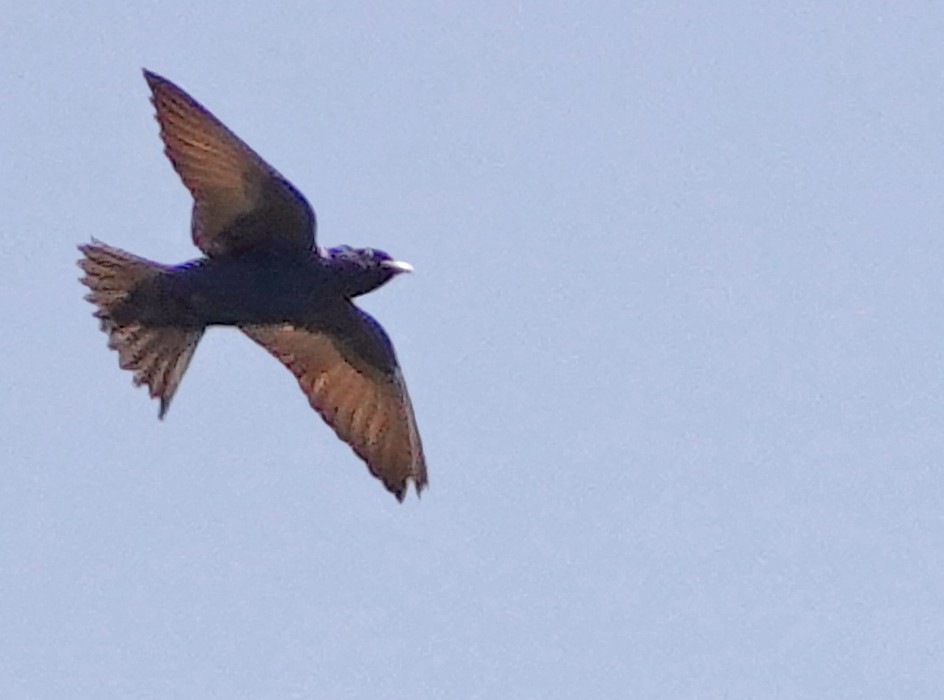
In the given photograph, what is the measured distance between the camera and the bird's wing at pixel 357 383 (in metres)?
21.5

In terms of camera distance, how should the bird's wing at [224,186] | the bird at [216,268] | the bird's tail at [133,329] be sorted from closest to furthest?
the bird's wing at [224,186]
the bird at [216,268]
the bird's tail at [133,329]

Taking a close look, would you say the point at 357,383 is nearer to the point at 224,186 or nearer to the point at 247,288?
the point at 247,288

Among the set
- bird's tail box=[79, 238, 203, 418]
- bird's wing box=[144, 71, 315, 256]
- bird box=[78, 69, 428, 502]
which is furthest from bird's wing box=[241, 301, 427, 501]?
bird's wing box=[144, 71, 315, 256]

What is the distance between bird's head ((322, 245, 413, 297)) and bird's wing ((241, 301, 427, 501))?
94 centimetres

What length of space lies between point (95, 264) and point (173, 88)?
3.85 feet

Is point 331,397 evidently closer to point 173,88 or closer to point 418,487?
point 418,487

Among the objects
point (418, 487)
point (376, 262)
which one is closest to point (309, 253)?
point (376, 262)

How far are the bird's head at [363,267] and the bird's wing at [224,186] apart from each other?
19 cm

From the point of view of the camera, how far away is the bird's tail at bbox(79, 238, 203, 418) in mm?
20234

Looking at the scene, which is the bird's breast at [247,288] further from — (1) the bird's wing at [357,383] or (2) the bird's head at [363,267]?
(1) the bird's wing at [357,383]

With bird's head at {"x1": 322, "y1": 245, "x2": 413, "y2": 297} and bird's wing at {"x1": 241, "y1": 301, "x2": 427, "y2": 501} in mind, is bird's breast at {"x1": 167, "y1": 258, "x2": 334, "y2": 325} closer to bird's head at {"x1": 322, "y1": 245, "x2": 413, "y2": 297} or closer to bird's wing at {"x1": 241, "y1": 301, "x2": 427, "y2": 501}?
bird's head at {"x1": 322, "y1": 245, "x2": 413, "y2": 297}

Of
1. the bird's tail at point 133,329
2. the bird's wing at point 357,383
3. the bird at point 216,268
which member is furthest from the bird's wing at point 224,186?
the bird's wing at point 357,383

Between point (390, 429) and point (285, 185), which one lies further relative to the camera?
point (390, 429)

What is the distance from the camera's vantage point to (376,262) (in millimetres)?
20438
